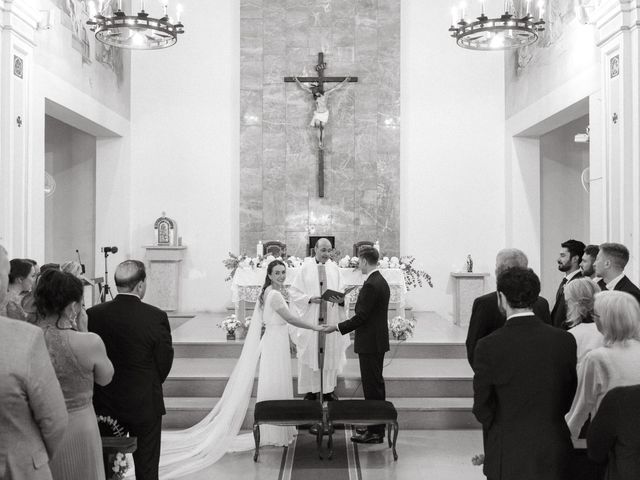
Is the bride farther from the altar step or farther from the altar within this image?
the altar

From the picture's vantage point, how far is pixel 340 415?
244 inches

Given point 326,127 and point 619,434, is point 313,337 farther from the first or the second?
point 326,127

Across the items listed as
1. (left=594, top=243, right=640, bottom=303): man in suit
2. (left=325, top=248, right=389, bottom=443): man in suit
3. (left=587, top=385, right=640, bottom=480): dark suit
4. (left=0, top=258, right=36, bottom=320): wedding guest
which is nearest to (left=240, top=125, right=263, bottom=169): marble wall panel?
(left=325, top=248, right=389, bottom=443): man in suit

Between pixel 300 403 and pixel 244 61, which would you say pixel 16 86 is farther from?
pixel 244 61

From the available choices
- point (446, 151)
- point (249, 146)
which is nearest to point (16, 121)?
point (249, 146)

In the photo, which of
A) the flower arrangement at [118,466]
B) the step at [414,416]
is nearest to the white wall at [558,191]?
the step at [414,416]

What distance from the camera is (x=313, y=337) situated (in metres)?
7.53

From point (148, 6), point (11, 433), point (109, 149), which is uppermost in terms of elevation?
point (148, 6)

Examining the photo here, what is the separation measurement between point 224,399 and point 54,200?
8.17m

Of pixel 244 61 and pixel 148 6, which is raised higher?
pixel 148 6

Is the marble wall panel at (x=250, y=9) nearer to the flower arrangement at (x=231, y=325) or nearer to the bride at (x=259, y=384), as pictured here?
the flower arrangement at (x=231, y=325)

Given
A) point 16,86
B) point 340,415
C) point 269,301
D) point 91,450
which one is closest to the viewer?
point 91,450

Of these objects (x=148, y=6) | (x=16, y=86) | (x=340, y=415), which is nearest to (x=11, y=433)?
(x=340, y=415)

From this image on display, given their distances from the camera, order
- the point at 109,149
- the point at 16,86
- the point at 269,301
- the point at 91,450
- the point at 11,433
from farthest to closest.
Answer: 1. the point at 109,149
2. the point at 16,86
3. the point at 269,301
4. the point at 91,450
5. the point at 11,433
